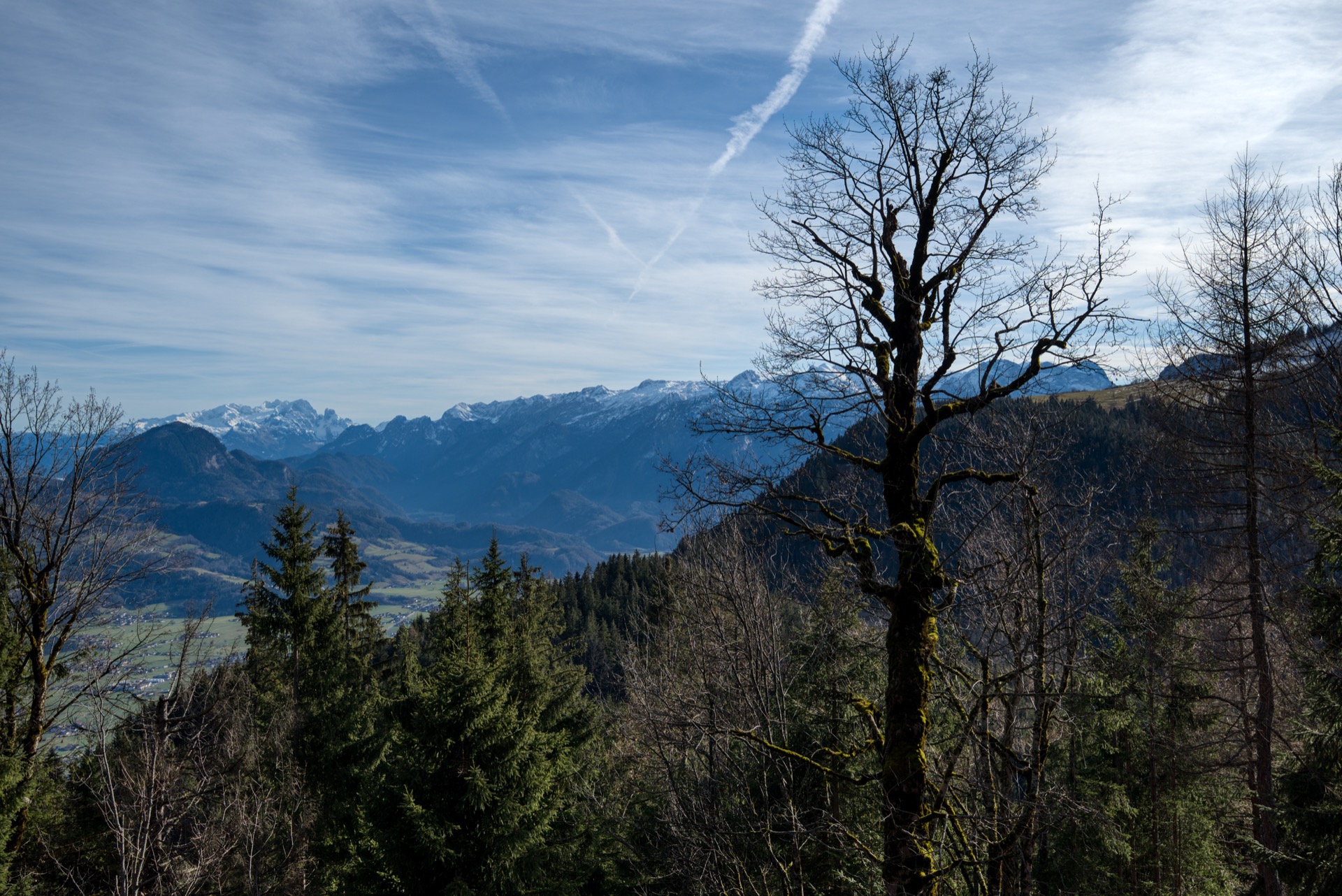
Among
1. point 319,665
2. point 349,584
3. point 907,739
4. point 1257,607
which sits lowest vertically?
point 319,665

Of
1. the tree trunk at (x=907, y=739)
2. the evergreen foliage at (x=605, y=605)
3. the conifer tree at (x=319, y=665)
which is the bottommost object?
the evergreen foliage at (x=605, y=605)

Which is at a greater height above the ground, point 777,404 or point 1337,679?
point 777,404

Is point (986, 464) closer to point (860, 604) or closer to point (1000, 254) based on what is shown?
point (1000, 254)

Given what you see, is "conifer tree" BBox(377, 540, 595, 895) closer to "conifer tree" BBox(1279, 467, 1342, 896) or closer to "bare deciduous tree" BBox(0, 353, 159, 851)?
"bare deciduous tree" BBox(0, 353, 159, 851)

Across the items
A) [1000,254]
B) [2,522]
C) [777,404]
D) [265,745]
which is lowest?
[265,745]

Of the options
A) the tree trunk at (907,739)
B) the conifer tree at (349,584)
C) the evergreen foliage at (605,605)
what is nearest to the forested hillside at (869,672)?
the tree trunk at (907,739)

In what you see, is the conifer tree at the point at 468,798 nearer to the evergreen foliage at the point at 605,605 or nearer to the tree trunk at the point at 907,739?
the tree trunk at the point at 907,739

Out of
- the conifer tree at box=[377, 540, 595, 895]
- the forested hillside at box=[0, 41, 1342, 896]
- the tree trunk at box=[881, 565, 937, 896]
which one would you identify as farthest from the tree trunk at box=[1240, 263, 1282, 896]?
the conifer tree at box=[377, 540, 595, 895]

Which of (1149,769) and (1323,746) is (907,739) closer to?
(1323,746)

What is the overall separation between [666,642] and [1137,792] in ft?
44.4

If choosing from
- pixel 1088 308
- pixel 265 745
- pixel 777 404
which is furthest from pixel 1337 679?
pixel 265 745

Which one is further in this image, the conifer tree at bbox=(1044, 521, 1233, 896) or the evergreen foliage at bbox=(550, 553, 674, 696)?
the evergreen foliage at bbox=(550, 553, 674, 696)

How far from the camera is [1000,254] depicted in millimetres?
8266

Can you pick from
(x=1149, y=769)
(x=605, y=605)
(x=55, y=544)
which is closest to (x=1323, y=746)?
(x=1149, y=769)
